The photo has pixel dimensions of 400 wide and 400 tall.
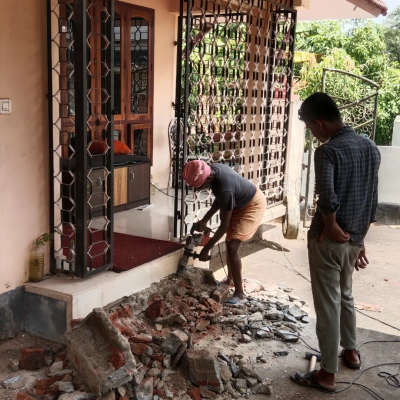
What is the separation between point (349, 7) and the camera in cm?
952

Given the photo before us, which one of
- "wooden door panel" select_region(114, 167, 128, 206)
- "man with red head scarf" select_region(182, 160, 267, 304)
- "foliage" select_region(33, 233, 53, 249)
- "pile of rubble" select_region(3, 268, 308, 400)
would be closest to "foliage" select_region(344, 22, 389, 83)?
"wooden door panel" select_region(114, 167, 128, 206)

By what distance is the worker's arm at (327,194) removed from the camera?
3707mm

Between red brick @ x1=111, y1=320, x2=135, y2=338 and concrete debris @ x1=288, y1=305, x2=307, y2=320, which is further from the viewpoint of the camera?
concrete debris @ x1=288, y1=305, x2=307, y2=320

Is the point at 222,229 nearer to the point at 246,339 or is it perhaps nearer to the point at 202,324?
the point at 202,324

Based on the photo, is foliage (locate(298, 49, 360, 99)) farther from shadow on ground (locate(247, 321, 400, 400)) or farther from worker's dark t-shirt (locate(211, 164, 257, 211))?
shadow on ground (locate(247, 321, 400, 400))

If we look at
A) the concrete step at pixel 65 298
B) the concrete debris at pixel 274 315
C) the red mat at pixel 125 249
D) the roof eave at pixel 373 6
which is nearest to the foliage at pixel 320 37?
the roof eave at pixel 373 6

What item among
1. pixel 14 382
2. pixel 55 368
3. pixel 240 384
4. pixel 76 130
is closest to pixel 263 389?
pixel 240 384

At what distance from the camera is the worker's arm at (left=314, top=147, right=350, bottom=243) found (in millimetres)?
3707

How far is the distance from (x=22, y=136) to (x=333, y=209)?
2552mm

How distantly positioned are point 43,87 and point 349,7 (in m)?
6.96

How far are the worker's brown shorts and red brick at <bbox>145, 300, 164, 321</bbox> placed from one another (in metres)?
1.23

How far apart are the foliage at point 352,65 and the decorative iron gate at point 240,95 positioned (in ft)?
23.1

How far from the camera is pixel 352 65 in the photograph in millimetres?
15539

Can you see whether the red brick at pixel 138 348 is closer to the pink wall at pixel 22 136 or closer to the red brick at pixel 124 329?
the red brick at pixel 124 329
